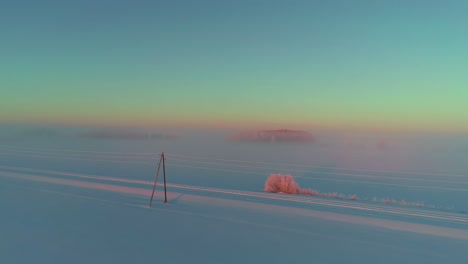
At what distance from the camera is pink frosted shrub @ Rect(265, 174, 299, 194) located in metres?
8.05

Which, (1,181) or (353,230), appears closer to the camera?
(353,230)

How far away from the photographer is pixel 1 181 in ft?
23.2

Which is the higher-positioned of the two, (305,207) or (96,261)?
(305,207)

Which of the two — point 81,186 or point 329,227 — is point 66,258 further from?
point 81,186

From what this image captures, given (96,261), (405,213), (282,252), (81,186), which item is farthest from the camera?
(81,186)

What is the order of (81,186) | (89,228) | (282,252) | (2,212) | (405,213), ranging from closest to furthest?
(282,252), (89,228), (2,212), (405,213), (81,186)

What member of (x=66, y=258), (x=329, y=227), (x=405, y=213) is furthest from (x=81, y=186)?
(x=405, y=213)

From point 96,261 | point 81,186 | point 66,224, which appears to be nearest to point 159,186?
point 81,186

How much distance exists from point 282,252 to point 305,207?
1990 mm

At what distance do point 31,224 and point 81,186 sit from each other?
2.73m

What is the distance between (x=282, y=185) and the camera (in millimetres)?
8172

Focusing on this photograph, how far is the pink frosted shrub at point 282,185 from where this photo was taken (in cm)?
805

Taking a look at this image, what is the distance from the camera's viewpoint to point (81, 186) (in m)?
6.71

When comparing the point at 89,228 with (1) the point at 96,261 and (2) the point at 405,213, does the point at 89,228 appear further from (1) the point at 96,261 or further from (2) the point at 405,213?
(2) the point at 405,213
